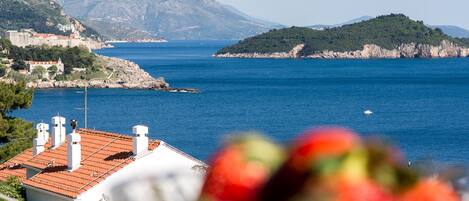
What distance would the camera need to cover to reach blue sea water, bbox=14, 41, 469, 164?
4572 centimetres

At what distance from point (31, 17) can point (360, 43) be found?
212 ft

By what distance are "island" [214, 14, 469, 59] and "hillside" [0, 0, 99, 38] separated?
128 ft

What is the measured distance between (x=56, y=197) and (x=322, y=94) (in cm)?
6439

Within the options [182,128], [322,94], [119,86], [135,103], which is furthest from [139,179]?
[119,86]

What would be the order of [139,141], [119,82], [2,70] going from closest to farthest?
[139,141] → [2,70] → [119,82]

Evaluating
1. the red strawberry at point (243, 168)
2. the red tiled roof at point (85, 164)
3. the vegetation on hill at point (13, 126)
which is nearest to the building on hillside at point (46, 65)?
the vegetation on hill at point (13, 126)

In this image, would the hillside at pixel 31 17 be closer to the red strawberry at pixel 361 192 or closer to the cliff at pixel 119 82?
the cliff at pixel 119 82

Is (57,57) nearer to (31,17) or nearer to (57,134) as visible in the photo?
(57,134)

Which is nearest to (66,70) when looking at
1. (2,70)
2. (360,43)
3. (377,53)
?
(2,70)

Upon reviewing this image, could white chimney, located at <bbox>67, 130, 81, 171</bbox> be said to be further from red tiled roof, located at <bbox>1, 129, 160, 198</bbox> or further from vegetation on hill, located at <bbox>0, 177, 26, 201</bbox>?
vegetation on hill, located at <bbox>0, 177, 26, 201</bbox>

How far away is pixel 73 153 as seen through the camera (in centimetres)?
1079

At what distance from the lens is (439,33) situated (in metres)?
152

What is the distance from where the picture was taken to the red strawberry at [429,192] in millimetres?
428

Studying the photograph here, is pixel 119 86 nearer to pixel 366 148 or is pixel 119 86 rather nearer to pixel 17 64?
pixel 17 64
